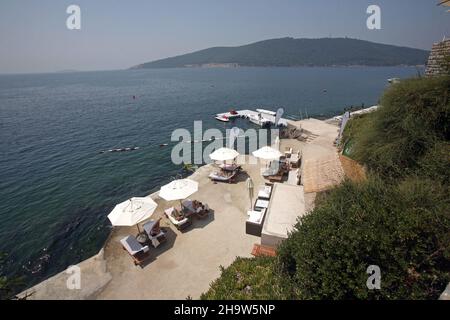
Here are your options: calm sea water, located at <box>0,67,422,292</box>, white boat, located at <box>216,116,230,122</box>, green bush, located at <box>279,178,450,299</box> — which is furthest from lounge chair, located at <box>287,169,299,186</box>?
white boat, located at <box>216,116,230,122</box>

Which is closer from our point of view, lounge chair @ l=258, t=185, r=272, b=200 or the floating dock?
lounge chair @ l=258, t=185, r=272, b=200

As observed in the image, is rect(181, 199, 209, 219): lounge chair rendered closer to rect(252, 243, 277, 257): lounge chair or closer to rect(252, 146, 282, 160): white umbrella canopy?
rect(252, 243, 277, 257): lounge chair

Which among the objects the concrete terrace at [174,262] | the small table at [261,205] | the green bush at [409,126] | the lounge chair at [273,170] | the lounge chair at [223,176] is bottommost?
the concrete terrace at [174,262]

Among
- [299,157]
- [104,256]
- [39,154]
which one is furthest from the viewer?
[39,154]

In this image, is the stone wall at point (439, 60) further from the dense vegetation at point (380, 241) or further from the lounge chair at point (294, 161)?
the lounge chair at point (294, 161)

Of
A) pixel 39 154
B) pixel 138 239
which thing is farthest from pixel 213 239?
pixel 39 154

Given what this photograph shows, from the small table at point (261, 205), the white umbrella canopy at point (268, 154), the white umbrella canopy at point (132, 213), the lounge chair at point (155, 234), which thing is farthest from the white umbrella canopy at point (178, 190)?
the white umbrella canopy at point (268, 154)
